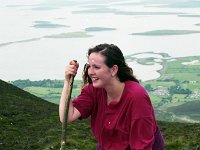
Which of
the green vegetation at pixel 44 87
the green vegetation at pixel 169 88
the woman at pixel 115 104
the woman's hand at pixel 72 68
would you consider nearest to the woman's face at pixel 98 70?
the woman at pixel 115 104

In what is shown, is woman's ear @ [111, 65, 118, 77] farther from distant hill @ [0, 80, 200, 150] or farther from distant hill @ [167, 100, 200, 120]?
distant hill @ [167, 100, 200, 120]

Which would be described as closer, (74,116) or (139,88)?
(139,88)

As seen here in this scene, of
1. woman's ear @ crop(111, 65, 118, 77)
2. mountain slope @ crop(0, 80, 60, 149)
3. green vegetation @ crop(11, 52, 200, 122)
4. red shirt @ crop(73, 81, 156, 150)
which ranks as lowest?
green vegetation @ crop(11, 52, 200, 122)

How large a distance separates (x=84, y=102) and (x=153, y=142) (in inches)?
39.8

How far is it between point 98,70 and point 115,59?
0.23m

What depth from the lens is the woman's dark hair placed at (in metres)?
4.60

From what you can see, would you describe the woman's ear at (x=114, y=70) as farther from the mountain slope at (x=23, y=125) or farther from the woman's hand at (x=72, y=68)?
the mountain slope at (x=23, y=125)

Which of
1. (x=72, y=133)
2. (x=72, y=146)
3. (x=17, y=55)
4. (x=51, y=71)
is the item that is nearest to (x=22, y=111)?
(x=72, y=133)

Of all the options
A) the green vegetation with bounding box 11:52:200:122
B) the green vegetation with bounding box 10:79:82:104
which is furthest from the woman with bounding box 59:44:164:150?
the green vegetation with bounding box 10:79:82:104

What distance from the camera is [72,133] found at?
61.6 feet

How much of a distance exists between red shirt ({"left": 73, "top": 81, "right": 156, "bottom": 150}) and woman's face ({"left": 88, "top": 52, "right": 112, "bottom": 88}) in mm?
262

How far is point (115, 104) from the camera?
15.6 feet

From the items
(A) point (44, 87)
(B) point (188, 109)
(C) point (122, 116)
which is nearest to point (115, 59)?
(C) point (122, 116)

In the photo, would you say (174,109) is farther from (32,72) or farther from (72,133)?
(72,133)
